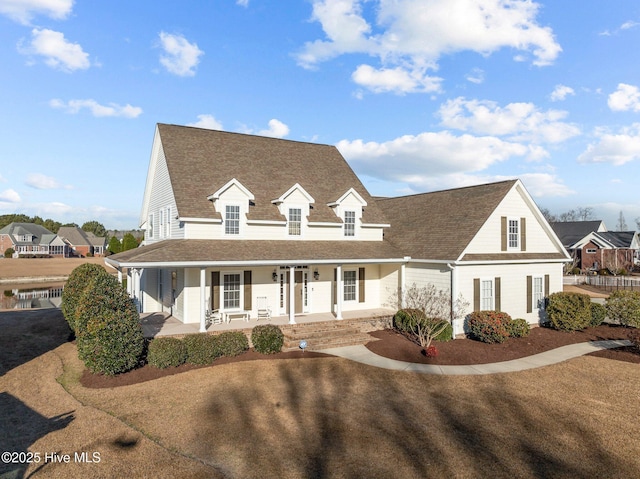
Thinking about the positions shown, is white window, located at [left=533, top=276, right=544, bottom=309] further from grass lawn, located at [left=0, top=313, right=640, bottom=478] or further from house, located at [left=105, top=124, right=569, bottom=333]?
grass lawn, located at [left=0, top=313, right=640, bottom=478]

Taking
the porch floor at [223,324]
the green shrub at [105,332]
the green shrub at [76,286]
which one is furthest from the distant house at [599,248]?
the green shrub at [105,332]

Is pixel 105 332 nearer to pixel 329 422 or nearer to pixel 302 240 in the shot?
pixel 329 422

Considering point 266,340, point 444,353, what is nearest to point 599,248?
point 444,353

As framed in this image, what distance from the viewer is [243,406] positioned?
10586 millimetres

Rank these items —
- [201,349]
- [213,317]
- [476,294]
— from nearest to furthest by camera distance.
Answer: [201,349] < [213,317] < [476,294]

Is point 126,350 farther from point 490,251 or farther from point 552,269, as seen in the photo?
point 552,269

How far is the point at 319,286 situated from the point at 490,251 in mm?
8601

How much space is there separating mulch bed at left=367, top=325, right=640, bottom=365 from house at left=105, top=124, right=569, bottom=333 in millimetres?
2154

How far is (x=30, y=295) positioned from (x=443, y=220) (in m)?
39.9

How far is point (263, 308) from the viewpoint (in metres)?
19.5

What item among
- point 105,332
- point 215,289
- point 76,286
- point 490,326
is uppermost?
point 76,286

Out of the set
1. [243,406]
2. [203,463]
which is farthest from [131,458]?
[243,406]

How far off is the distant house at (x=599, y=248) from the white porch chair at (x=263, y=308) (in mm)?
50822

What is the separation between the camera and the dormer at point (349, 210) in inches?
866
